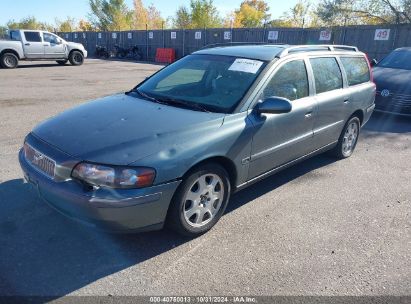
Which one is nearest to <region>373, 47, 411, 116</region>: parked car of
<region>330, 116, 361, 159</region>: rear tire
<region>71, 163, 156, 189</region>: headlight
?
<region>330, 116, 361, 159</region>: rear tire

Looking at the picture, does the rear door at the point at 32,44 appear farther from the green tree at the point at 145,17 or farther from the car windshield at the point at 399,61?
the green tree at the point at 145,17

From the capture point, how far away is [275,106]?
3.34 meters

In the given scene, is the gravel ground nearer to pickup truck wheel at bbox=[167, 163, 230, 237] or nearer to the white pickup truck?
pickup truck wheel at bbox=[167, 163, 230, 237]

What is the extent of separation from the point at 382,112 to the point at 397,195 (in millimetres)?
4533

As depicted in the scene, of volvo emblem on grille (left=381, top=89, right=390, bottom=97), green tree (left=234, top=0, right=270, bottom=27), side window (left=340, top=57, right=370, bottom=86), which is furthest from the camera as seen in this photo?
green tree (left=234, top=0, right=270, bottom=27)

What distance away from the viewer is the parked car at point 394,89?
7.74 m

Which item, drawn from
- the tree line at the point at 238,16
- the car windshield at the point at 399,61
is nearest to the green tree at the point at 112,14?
the tree line at the point at 238,16

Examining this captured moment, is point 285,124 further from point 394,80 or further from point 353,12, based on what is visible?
point 353,12

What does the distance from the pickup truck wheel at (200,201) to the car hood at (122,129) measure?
37 centimetres

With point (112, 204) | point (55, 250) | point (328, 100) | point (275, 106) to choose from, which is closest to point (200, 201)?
point (112, 204)

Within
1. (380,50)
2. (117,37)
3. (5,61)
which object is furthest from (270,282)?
(117,37)

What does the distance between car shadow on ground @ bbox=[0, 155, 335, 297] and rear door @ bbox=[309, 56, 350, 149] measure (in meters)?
2.39

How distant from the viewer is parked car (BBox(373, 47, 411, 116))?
774cm

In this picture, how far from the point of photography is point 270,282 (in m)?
2.68
